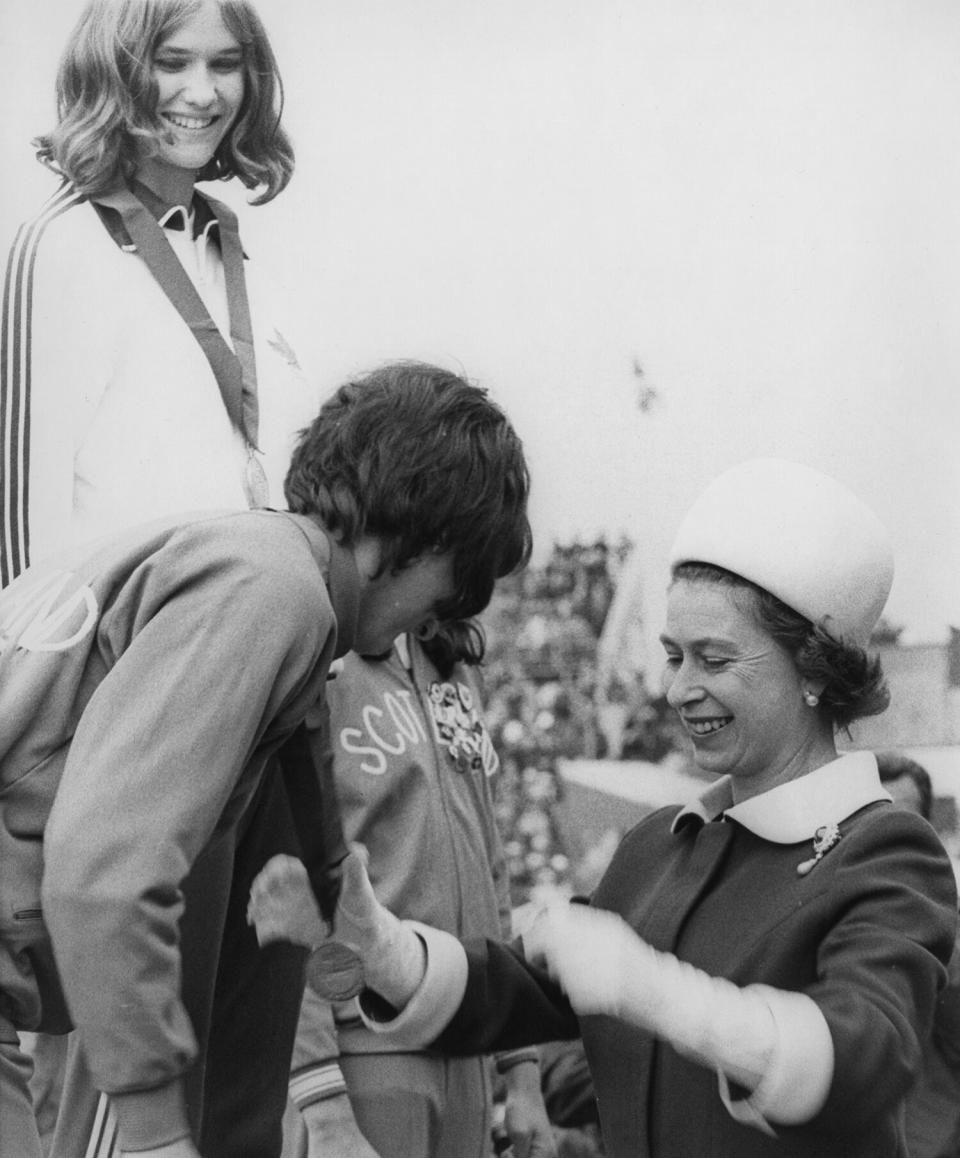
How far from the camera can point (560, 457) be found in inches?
103

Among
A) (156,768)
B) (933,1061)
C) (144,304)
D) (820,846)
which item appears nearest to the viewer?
(156,768)

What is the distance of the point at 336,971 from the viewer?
2.01m

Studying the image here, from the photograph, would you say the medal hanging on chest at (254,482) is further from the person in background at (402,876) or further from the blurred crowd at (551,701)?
the blurred crowd at (551,701)

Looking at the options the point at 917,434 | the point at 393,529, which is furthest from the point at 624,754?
the point at 393,529

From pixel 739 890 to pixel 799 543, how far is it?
0.39 meters

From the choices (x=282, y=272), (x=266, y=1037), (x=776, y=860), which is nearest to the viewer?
(x=776, y=860)

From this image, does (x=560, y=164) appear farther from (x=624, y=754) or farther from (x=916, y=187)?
(x=624, y=754)

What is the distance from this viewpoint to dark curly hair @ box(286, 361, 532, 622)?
76.2 inches

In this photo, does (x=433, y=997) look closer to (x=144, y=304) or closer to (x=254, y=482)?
(x=254, y=482)

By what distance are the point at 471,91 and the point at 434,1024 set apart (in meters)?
1.39

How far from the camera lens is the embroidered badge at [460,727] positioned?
2.49 m

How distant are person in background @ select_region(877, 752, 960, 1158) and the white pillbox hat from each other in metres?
0.71

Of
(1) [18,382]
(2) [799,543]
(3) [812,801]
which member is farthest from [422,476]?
(1) [18,382]

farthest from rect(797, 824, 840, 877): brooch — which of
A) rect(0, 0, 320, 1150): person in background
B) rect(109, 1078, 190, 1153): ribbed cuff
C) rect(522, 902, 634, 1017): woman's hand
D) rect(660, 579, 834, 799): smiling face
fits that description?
rect(0, 0, 320, 1150): person in background
